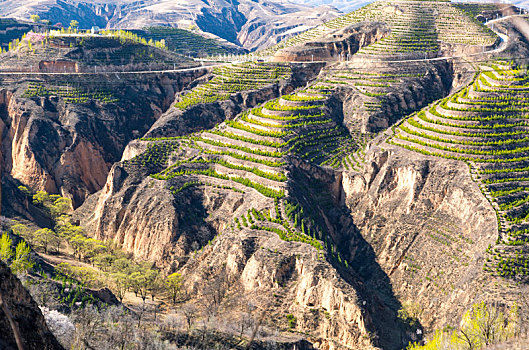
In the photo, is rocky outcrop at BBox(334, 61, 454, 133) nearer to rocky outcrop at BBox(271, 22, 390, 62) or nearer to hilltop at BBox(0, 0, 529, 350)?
hilltop at BBox(0, 0, 529, 350)

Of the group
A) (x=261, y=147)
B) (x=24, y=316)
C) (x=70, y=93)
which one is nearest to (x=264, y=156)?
(x=261, y=147)

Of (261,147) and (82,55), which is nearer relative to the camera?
(261,147)

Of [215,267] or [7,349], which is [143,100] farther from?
[7,349]

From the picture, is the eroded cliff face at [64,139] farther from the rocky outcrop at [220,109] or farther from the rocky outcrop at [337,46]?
the rocky outcrop at [337,46]

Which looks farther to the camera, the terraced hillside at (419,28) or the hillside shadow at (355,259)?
the terraced hillside at (419,28)

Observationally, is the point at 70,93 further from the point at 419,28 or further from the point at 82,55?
the point at 419,28

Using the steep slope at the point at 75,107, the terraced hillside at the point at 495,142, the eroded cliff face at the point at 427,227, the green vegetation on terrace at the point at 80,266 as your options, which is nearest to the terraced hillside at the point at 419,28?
the terraced hillside at the point at 495,142
